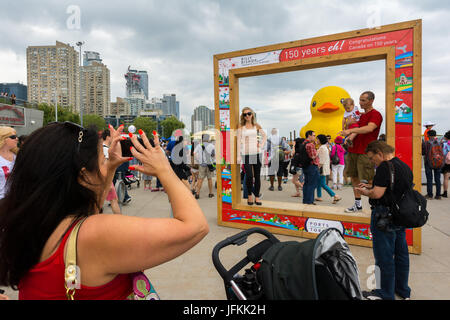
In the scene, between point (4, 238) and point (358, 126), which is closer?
point (4, 238)

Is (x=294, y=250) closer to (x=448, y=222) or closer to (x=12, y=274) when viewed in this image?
(x=12, y=274)

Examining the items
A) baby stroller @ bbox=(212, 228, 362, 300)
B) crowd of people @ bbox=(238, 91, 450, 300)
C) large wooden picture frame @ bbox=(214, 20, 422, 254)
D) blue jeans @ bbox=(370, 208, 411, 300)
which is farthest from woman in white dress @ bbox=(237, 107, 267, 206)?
baby stroller @ bbox=(212, 228, 362, 300)

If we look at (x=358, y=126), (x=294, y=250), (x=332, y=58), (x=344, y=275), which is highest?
(x=332, y=58)

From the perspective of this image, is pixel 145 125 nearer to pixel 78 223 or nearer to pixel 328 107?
pixel 328 107

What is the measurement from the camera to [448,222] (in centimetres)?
529

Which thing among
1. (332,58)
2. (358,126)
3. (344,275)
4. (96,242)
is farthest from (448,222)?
(96,242)

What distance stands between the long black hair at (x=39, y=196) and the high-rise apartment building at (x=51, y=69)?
49.1 metres

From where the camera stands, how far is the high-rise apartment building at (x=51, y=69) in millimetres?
44812

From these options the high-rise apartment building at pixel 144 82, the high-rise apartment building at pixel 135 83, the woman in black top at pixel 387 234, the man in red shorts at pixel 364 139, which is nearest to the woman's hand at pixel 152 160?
the woman in black top at pixel 387 234

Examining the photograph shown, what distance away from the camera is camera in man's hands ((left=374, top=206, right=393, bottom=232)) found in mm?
2609

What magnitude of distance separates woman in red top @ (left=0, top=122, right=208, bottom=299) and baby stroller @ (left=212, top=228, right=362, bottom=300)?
0.46 m

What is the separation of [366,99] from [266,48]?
1986 millimetres

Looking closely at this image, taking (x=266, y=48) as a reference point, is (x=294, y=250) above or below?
below

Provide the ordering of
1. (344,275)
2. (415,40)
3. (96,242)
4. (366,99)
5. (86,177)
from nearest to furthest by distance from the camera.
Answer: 1. (96,242)
2. (86,177)
3. (344,275)
4. (415,40)
5. (366,99)
